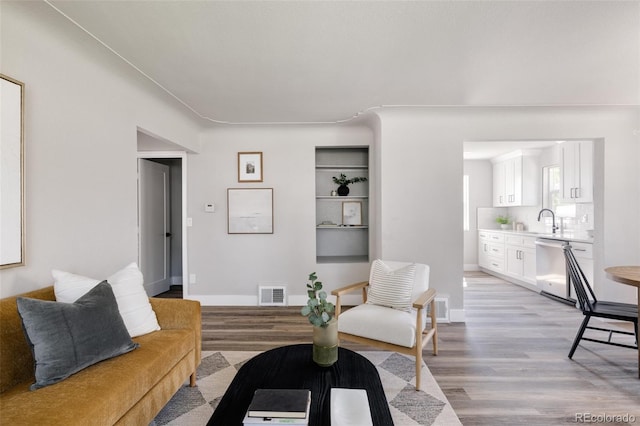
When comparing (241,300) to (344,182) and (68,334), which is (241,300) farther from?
(68,334)

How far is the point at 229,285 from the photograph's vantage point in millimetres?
4492

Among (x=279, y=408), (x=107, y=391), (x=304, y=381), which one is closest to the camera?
(x=279, y=408)

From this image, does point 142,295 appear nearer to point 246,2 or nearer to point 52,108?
point 52,108

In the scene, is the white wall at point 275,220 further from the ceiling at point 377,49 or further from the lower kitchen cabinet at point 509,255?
the lower kitchen cabinet at point 509,255

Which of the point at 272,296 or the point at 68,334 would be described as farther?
the point at 272,296

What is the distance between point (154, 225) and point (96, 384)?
3.95 metres

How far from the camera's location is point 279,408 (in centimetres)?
135

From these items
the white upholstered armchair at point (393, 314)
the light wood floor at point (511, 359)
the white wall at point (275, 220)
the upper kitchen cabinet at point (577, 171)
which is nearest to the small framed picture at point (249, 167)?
the white wall at point (275, 220)

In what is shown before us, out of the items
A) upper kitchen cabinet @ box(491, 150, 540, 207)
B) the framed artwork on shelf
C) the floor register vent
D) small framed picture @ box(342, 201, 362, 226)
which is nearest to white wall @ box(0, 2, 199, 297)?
the framed artwork on shelf

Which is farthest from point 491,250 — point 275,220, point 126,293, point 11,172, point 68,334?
point 11,172

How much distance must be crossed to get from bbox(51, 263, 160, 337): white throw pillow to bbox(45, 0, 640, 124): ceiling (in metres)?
1.61

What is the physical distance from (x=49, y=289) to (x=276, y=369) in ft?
4.82

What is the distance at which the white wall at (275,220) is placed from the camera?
4449 millimetres

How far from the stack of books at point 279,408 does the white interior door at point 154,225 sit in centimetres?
388
